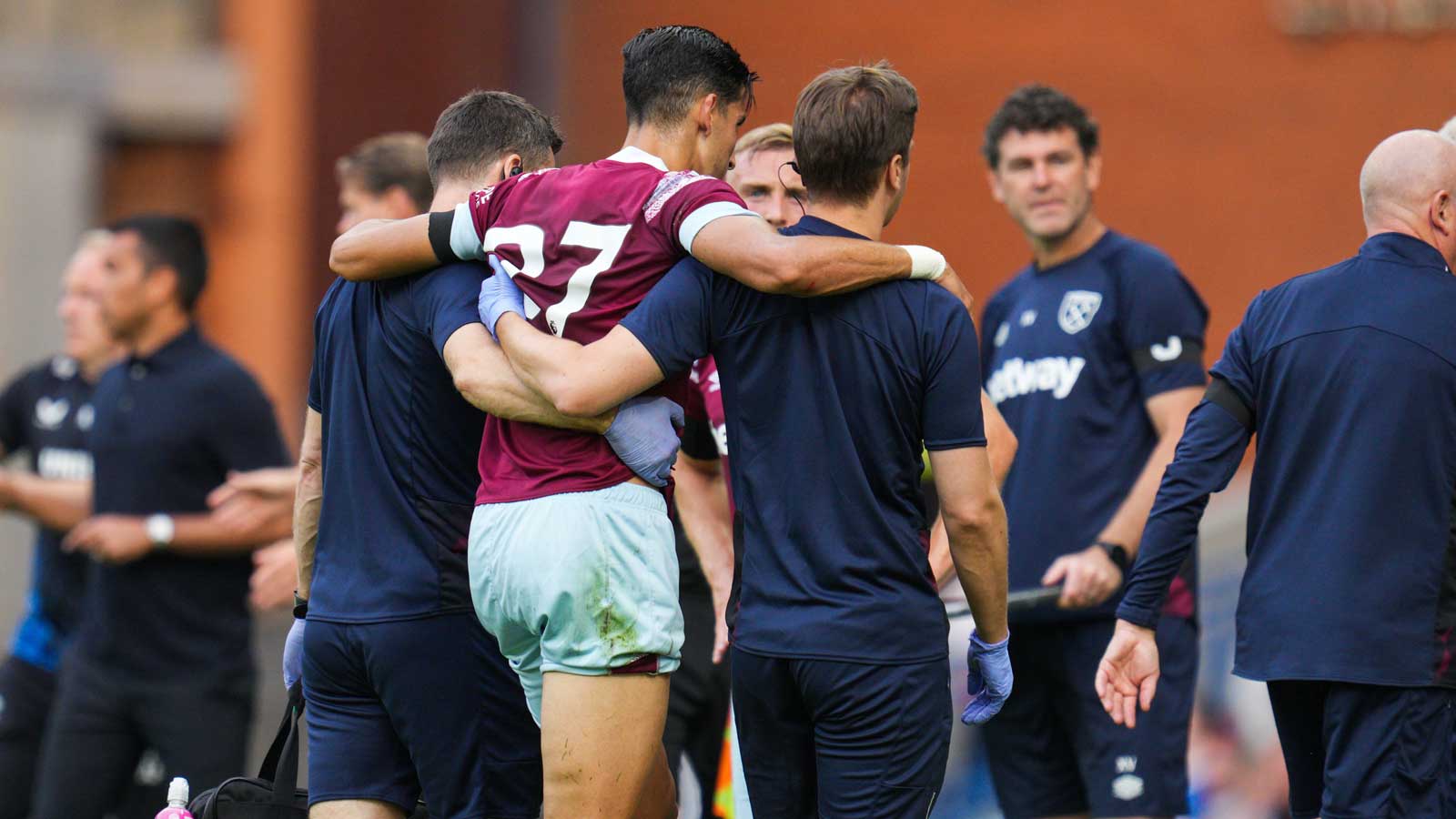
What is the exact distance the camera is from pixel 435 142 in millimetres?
4332

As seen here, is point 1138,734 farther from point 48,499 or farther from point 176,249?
point 48,499

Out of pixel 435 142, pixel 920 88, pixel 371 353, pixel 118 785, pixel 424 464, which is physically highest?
pixel 920 88

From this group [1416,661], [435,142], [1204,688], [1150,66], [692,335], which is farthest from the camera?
[1150,66]

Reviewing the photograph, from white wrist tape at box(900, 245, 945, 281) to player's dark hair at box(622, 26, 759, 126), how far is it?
23.7 inches

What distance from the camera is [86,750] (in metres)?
A: 6.06

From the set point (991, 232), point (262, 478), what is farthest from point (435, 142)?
point (991, 232)

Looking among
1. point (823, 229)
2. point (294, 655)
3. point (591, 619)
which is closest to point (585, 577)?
point (591, 619)

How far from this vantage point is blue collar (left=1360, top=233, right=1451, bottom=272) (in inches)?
165

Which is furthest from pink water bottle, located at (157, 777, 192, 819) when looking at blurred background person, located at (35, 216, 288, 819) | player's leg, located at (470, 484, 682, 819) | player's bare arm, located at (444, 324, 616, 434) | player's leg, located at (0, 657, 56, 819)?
player's leg, located at (0, 657, 56, 819)

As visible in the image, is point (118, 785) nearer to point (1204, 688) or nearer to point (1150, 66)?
point (1204, 688)

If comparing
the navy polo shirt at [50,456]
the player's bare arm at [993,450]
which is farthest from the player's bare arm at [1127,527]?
the navy polo shirt at [50,456]

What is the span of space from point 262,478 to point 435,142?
7.43ft

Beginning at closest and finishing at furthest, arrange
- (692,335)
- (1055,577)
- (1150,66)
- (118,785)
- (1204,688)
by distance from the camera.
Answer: (692,335) → (1055,577) → (118,785) → (1204,688) → (1150,66)

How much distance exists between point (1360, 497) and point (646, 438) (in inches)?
65.9
